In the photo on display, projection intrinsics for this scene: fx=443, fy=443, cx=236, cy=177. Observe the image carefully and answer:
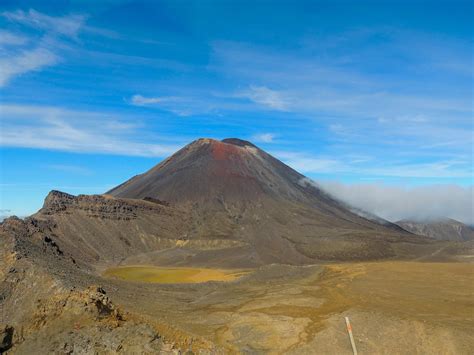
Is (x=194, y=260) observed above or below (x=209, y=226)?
below

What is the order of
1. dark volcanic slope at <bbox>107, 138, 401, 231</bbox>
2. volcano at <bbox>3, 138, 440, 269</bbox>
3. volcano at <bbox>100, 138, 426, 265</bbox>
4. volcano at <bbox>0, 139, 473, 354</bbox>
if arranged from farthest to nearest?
1. dark volcanic slope at <bbox>107, 138, 401, 231</bbox>
2. volcano at <bbox>100, 138, 426, 265</bbox>
3. volcano at <bbox>3, 138, 440, 269</bbox>
4. volcano at <bbox>0, 139, 473, 354</bbox>

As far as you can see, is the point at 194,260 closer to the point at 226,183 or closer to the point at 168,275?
the point at 168,275

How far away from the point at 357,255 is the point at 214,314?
70.4 m

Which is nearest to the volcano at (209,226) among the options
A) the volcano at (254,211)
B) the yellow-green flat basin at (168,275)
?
the volcano at (254,211)

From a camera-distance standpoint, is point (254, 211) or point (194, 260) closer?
point (194, 260)

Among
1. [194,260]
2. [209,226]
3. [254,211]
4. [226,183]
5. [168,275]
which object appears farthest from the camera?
[226,183]

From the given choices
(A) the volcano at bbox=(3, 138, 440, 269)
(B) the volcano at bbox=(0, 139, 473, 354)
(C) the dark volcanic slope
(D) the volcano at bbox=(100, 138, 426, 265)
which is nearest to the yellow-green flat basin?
(B) the volcano at bbox=(0, 139, 473, 354)

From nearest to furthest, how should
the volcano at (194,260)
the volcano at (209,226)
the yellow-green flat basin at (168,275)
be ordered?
the volcano at (194,260) < the yellow-green flat basin at (168,275) < the volcano at (209,226)

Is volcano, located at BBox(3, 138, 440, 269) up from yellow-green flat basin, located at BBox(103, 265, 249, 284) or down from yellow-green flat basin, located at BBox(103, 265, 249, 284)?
up

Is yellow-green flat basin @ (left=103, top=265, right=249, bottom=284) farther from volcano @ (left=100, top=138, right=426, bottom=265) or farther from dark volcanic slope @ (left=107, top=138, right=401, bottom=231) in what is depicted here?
dark volcanic slope @ (left=107, top=138, right=401, bottom=231)

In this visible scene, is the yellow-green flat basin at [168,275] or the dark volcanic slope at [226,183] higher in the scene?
the dark volcanic slope at [226,183]

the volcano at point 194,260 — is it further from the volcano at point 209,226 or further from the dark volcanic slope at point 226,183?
the dark volcanic slope at point 226,183

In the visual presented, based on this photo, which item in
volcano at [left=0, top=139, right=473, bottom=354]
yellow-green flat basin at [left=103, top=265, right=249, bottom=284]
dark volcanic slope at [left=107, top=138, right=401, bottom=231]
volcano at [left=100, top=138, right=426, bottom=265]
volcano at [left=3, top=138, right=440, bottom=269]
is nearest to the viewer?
volcano at [left=0, top=139, right=473, bottom=354]

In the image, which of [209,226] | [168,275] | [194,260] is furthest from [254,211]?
[168,275]
